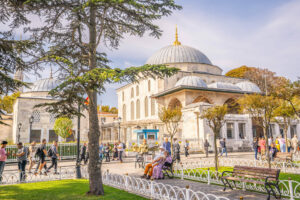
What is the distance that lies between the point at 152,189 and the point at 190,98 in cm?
2201

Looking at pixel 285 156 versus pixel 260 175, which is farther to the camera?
pixel 285 156

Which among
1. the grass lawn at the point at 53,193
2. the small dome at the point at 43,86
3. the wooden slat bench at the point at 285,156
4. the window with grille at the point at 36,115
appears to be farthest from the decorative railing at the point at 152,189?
the small dome at the point at 43,86

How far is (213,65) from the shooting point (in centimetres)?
3766

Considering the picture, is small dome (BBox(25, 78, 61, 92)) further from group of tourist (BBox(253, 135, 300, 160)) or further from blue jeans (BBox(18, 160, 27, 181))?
group of tourist (BBox(253, 135, 300, 160))

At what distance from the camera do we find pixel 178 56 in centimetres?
3616

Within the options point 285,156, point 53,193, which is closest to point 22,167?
point 53,193

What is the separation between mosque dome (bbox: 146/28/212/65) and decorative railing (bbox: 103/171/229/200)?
29.7 metres

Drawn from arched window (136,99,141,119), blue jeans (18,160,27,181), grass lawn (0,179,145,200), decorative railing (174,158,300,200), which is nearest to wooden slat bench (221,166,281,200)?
decorative railing (174,158,300,200)

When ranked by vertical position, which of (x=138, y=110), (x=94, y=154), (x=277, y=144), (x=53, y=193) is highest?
(x=138, y=110)

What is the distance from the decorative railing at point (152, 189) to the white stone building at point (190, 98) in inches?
454

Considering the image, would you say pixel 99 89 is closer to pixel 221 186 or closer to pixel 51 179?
pixel 221 186

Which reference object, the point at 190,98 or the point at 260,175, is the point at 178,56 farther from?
the point at 260,175

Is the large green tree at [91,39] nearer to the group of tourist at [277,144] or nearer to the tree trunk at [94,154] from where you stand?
the tree trunk at [94,154]

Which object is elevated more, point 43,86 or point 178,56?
point 178,56
